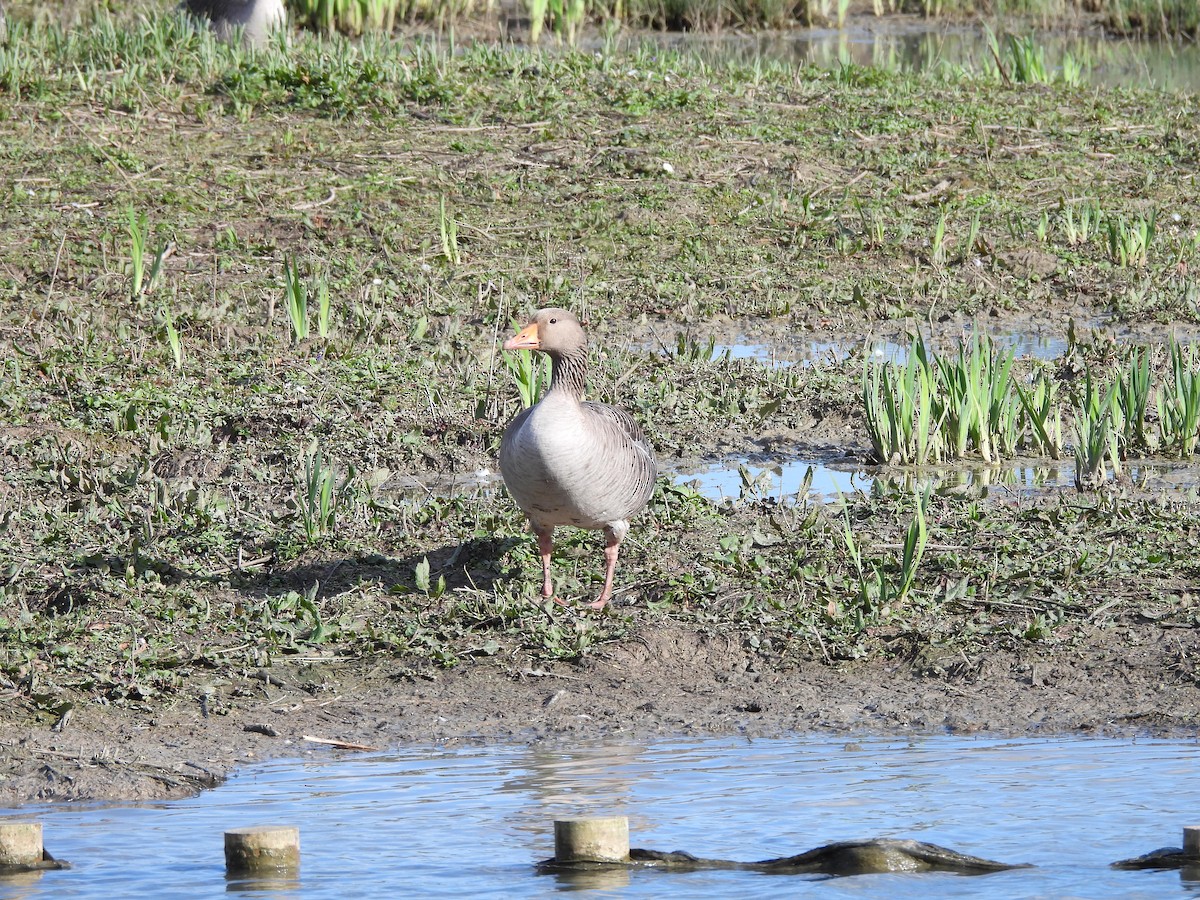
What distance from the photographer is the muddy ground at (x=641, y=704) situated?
5.84 meters

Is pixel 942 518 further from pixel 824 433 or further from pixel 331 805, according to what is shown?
pixel 331 805

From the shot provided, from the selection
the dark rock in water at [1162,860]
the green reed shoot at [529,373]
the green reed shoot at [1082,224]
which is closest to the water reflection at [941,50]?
the green reed shoot at [1082,224]

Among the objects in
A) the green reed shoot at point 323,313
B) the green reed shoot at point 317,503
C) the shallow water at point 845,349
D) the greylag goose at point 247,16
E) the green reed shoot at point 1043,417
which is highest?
the greylag goose at point 247,16

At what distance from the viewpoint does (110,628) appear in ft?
21.4

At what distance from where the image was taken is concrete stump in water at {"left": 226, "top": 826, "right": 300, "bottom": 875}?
4551 mm

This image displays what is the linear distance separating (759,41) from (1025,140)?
361 inches

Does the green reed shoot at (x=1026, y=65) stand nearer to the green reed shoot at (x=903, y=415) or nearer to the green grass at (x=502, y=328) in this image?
the green grass at (x=502, y=328)

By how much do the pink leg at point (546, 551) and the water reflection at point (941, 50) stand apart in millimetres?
11447

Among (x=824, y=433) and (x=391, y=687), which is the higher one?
(x=824, y=433)

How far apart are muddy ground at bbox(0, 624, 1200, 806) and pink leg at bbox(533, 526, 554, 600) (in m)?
0.55

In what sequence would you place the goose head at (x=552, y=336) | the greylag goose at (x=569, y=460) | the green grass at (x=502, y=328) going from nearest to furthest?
the greylag goose at (x=569, y=460)
the green grass at (x=502, y=328)
the goose head at (x=552, y=336)

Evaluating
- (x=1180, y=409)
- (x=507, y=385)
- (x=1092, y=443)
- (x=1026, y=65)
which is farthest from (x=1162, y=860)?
(x=1026, y=65)

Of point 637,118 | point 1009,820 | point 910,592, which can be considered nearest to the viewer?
point 1009,820

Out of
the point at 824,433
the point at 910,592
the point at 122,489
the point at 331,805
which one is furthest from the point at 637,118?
the point at 331,805
